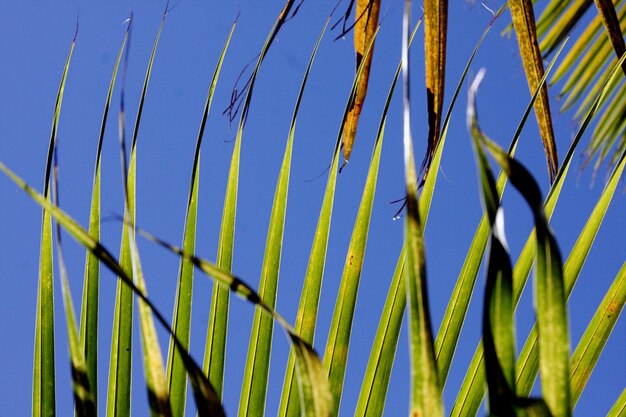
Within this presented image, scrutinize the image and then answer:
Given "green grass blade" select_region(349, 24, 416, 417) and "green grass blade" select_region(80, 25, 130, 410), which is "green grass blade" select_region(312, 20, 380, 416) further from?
"green grass blade" select_region(80, 25, 130, 410)

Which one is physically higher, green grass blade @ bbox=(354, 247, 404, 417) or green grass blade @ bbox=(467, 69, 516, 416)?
green grass blade @ bbox=(354, 247, 404, 417)

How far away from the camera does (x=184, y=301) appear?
63 centimetres

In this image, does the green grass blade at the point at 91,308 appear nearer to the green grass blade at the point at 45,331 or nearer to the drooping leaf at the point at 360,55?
the green grass blade at the point at 45,331

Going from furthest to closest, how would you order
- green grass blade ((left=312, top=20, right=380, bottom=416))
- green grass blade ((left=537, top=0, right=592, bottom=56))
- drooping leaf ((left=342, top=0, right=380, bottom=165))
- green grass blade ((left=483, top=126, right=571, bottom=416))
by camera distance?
green grass blade ((left=537, top=0, right=592, bottom=56)) < drooping leaf ((left=342, top=0, right=380, bottom=165)) < green grass blade ((left=312, top=20, right=380, bottom=416)) < green grass blade ((left=483, top=126, right=571, bottom=416))

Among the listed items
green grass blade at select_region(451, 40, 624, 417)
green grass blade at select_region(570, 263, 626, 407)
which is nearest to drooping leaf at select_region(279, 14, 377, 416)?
green grass blade at select_region(451, 40, 624, 417)

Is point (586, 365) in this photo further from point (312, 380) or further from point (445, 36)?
point (312, 380)

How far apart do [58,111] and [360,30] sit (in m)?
0.35

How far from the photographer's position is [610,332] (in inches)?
23.9

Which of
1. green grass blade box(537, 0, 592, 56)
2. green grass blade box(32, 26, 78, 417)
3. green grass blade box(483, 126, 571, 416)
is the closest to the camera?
green grass blade box(483, 126, 571, 416)

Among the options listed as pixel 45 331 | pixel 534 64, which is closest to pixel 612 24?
pixel 534 64

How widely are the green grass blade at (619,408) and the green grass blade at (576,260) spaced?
3.0 inches

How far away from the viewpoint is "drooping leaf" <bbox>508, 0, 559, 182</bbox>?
26.4 inches

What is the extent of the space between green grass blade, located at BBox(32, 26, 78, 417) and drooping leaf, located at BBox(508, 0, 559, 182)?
46 cm

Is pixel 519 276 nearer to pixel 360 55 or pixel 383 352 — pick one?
pixel 383 352
